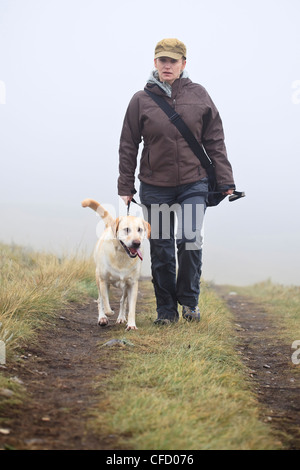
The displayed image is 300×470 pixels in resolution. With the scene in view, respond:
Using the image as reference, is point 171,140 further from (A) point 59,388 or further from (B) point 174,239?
(A) point 59,388

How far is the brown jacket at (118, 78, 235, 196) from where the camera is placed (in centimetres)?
548

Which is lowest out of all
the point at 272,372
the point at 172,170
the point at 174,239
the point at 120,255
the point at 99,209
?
the point at 272,372

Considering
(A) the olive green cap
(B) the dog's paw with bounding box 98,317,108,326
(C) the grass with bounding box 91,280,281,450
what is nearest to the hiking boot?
(C) the grass with bounding box 91,280,281,450

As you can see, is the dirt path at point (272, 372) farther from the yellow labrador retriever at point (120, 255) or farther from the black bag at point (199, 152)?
the black bag at point (199, 152)

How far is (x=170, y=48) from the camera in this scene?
5.41 meters

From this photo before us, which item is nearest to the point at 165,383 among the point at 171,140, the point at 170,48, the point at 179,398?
the point at 179,398

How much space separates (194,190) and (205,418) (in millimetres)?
2887

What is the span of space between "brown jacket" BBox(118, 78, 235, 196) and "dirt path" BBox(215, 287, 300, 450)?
169 cm

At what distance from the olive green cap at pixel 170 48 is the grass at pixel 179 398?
261 centimetres

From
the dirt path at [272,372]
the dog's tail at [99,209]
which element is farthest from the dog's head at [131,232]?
the dirt path at [272,372]

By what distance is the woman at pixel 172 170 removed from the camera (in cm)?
549

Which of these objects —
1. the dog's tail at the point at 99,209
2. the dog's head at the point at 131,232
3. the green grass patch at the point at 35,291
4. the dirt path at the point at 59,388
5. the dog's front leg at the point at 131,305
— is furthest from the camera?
the dog's tail at the point at 99,209

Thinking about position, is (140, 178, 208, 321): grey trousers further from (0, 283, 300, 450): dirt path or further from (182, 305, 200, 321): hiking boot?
(0, 283, 300, 450): dirt path

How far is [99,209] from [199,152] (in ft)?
3.74
